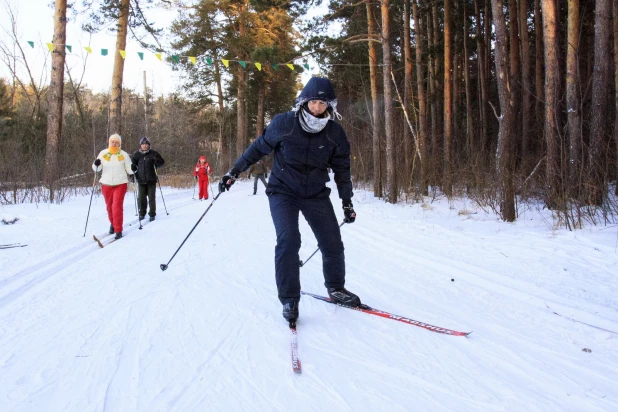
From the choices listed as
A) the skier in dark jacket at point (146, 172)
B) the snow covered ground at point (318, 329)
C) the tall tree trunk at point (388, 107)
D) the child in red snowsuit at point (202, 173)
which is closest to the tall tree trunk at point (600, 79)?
the snow covered ground at point (318, 329)

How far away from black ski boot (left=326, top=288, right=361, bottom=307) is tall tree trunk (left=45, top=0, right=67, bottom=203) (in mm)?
11572

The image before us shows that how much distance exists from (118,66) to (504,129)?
13658 millimetres

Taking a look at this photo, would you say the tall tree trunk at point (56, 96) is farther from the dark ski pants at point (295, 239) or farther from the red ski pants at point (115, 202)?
the dark ski pants at point (295, 239)

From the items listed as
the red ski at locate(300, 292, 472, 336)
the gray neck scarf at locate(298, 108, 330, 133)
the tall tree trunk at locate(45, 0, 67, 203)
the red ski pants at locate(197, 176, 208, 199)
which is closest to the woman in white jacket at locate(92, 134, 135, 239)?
the red ski at locate(300, 292, 472, 336)

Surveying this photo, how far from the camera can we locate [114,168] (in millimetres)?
8023

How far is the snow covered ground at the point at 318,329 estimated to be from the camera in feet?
8.08

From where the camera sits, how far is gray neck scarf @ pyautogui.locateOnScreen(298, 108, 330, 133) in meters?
3.50

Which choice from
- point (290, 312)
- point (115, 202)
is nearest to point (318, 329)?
point (290, 312)

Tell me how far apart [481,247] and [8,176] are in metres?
12.5

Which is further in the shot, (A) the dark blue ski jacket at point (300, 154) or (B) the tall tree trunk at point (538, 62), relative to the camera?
(B) the tall tree trunk at point (538, 62)

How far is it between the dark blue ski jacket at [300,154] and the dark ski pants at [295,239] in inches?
3.6

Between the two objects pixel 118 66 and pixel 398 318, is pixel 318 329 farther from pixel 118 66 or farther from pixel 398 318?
pixel 118 66

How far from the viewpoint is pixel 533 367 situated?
278cm

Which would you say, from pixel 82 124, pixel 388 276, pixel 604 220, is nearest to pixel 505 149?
pixel 604 220
